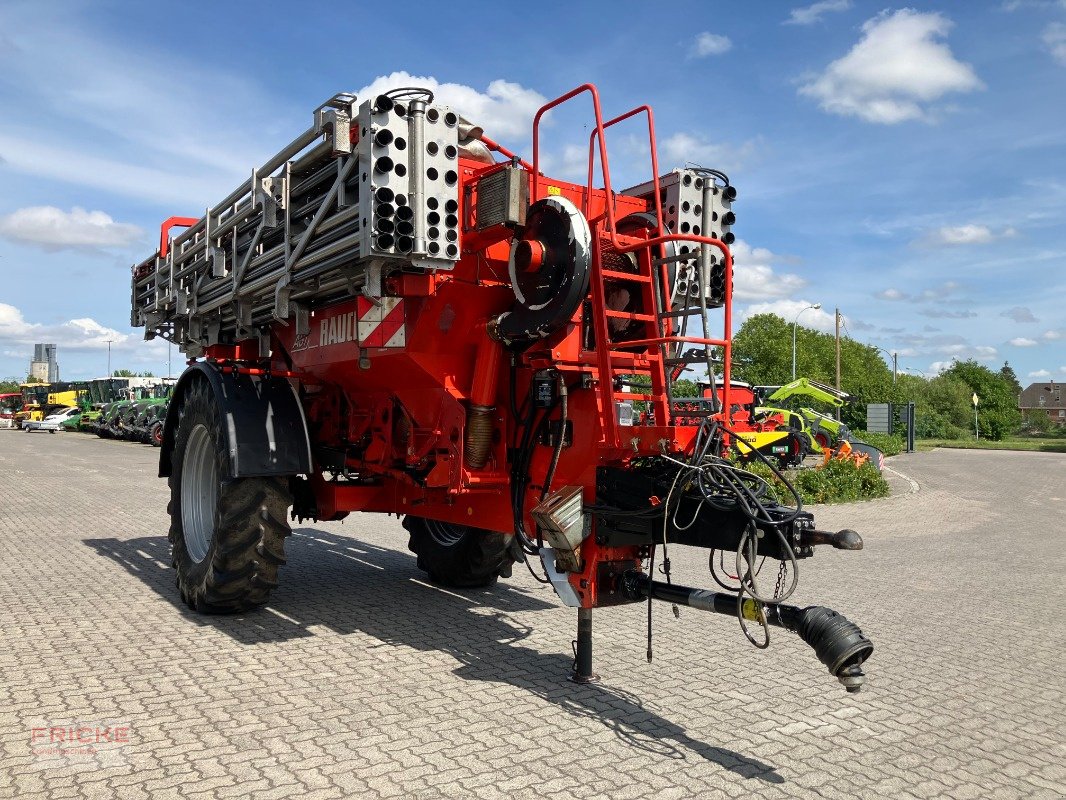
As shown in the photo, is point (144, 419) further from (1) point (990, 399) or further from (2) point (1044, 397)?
(2) point (1044, 397)

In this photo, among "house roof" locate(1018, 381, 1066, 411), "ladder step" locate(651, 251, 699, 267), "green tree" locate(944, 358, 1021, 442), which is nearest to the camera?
"ladder step" locate(651, 251, 699, 267)

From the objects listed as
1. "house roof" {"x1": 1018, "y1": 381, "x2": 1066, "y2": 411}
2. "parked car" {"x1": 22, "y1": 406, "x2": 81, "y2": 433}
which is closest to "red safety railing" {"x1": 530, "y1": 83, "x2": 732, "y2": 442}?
"parked car" {"x1": 22, "y1": 406, "x2": 81, "y2": 433}

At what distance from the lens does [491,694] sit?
465 centimetres

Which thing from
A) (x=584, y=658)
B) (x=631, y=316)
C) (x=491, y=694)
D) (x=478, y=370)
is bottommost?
(x=491, y=694)

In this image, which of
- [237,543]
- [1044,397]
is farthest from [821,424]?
[1044,397]

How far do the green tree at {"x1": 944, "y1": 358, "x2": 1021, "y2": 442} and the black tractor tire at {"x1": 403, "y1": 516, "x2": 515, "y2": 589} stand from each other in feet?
225

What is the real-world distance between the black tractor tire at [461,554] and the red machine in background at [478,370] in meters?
0.93

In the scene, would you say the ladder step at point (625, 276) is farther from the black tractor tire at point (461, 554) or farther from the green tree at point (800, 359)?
the green tree at point (800, 359)

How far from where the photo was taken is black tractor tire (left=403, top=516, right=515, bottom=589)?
7.04 meters

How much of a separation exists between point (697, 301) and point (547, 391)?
1.32 meters

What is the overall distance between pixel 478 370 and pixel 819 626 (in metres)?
2.39

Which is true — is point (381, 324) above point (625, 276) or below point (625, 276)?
below

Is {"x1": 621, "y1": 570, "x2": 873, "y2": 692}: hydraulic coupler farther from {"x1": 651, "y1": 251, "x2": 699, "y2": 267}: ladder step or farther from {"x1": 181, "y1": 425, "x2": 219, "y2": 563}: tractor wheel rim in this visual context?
{"x1": 181, "y1": 425, "x2": 219, "y2": 563}: tractor wheel rim

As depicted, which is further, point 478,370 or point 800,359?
point 800,359
